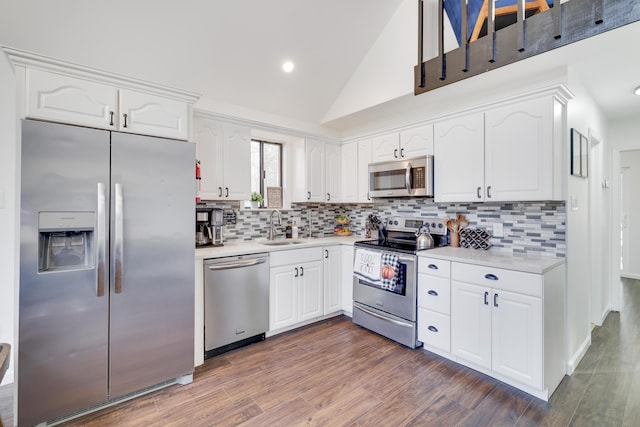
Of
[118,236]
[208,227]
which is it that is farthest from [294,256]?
[118,236]

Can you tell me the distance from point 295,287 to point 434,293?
138 centimetres

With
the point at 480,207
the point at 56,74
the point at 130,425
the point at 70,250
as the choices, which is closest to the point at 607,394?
the point at 480,207

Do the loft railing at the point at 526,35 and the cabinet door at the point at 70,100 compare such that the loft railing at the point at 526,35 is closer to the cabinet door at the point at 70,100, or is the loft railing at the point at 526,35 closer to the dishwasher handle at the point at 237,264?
the cabinet door at the point at 70,100

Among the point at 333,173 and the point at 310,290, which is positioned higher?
the point at 333,173

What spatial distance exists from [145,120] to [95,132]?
12.5 inches

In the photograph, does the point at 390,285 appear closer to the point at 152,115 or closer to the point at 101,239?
the point at 101,239

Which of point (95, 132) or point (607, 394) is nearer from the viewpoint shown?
point (95, 132)

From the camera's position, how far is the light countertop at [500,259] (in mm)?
2109

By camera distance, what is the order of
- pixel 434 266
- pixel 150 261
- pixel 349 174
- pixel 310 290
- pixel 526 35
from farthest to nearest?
pixel 349 174
pixel 310 290
pixel 434 266
pixel 150 261
pixel 526 35

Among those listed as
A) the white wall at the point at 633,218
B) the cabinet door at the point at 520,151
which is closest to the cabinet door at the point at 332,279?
the cabinet door at the point at 520,151

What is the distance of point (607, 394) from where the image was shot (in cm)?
213

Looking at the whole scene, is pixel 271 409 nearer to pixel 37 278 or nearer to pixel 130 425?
pixel 130 425

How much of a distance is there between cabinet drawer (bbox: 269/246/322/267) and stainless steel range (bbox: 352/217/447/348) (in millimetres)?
451

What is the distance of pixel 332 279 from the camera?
353 centimetres
